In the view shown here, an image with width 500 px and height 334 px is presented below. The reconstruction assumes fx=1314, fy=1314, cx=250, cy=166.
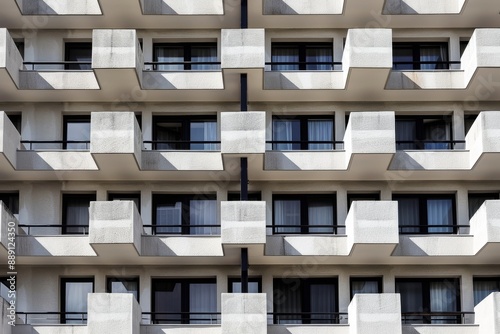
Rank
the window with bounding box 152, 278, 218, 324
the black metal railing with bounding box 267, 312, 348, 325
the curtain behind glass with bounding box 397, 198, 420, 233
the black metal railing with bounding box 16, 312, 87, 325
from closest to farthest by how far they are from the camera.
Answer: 1. the black metal railing with bounding box 16, 312, 87, 325
2. the black metal railing with bounding box 267, 312, 348, 325
3. the window with bounding box 152, 278, 218, 324
4. the curtain behind glass with bounding box 397, 198, 420, 233

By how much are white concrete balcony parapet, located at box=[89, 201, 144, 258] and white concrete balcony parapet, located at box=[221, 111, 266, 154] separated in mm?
3572

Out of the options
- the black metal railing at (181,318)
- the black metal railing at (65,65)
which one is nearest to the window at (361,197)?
the black metal railing at (181,318)

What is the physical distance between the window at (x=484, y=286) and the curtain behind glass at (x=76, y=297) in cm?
1263

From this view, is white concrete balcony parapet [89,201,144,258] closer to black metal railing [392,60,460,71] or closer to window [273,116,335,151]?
window [273,116,335,151]

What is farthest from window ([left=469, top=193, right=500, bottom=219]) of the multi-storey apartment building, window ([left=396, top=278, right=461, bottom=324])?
window ([left=396, top=278, right=461, bottom=324])

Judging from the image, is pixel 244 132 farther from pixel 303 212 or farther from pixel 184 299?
pixel 184 299

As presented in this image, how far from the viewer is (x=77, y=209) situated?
43.8 meters

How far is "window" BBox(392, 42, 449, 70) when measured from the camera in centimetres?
4500

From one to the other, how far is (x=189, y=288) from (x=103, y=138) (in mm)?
5832

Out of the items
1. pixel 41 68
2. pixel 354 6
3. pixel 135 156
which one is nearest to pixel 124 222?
pixel 135 156

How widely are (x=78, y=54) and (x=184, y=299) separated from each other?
9274 mm

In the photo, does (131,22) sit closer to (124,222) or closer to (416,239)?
(124,222)

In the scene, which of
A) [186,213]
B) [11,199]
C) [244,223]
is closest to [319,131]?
[186,213]

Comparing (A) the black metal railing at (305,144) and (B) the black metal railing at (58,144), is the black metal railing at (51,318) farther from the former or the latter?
(A) the black metal railing at (305,144)
